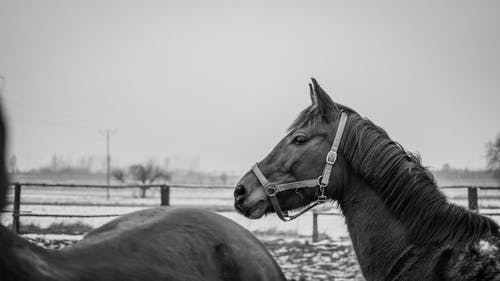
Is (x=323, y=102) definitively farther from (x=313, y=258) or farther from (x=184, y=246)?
(x=313, y=258)

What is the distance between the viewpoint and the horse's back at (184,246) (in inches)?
80.4

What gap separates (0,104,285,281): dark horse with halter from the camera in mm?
1426

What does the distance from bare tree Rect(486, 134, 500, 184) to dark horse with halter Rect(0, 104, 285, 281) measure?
30.7 metres

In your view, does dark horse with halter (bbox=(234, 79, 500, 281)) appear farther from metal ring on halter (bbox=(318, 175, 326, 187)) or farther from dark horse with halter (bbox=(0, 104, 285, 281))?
dark horse with halter (bbox=(0, 104, 285, 281))

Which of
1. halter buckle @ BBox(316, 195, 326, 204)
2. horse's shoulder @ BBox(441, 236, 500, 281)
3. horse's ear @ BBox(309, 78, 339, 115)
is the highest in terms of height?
horse's ear @ BBox(309, 78, 339, 115)

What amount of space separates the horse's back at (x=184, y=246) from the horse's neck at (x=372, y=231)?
76 centimetres

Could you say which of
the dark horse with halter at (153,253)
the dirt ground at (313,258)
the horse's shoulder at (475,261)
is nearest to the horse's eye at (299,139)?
the dark horse with halter at (153,253)

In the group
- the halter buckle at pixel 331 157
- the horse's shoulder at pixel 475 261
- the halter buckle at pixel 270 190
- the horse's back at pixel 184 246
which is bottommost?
the horse's shoulder at pixel 475 261

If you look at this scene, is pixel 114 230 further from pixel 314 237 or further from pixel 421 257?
pixel 314 237

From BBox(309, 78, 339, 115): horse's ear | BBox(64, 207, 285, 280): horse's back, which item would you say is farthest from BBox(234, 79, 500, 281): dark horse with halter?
BBox(64, 207, 285, 280): horse's back

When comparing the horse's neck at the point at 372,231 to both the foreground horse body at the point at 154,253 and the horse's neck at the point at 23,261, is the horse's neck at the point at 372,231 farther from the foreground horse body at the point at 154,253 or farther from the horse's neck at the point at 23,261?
the horse's neck at the point at 23,261

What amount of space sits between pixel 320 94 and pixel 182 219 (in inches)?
54.7

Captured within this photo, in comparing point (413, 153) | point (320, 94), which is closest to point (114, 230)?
point (320, 94)

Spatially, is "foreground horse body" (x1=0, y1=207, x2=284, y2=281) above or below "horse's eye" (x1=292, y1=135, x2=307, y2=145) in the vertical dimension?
below
